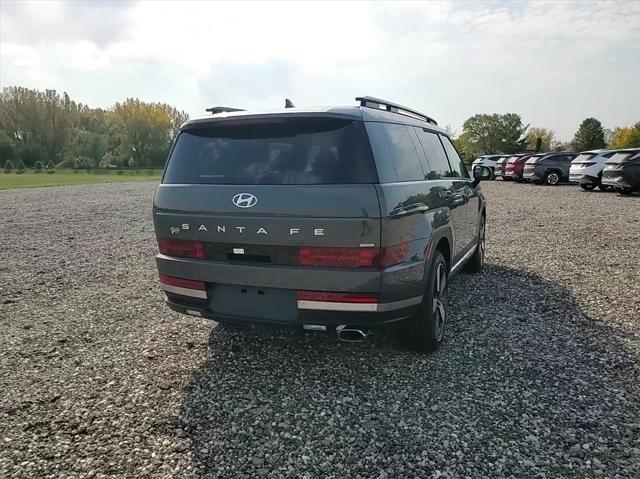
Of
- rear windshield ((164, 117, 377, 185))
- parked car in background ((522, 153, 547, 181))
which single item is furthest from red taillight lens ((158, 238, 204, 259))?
parked car in background ((522, 153, 547, 181))

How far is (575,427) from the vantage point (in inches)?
110

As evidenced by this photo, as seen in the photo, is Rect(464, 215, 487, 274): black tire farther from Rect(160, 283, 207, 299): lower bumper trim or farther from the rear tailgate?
Rect(160, 283, 207, 299): lower bumper trim

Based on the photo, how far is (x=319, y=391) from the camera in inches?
127

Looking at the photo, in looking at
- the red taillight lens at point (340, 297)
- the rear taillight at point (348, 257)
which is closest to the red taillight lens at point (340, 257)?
the rear taillight at point (348, 257)

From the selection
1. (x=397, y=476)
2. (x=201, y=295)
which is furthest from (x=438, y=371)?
(x=201, y=295)

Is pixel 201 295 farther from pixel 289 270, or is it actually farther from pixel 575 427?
pixel 575 427

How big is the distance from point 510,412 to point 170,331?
9.84 ft

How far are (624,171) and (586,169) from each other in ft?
8.77

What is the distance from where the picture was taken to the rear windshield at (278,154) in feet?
10.0

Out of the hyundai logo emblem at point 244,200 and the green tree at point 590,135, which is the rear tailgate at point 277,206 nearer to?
the hyundai logo emblem at point 244,200

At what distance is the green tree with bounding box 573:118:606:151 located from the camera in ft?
202

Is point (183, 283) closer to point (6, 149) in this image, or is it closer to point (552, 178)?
point (552, 178)

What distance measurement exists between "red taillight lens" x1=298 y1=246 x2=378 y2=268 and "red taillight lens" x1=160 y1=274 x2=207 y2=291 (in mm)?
869

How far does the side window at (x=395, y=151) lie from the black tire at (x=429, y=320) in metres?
0.71
